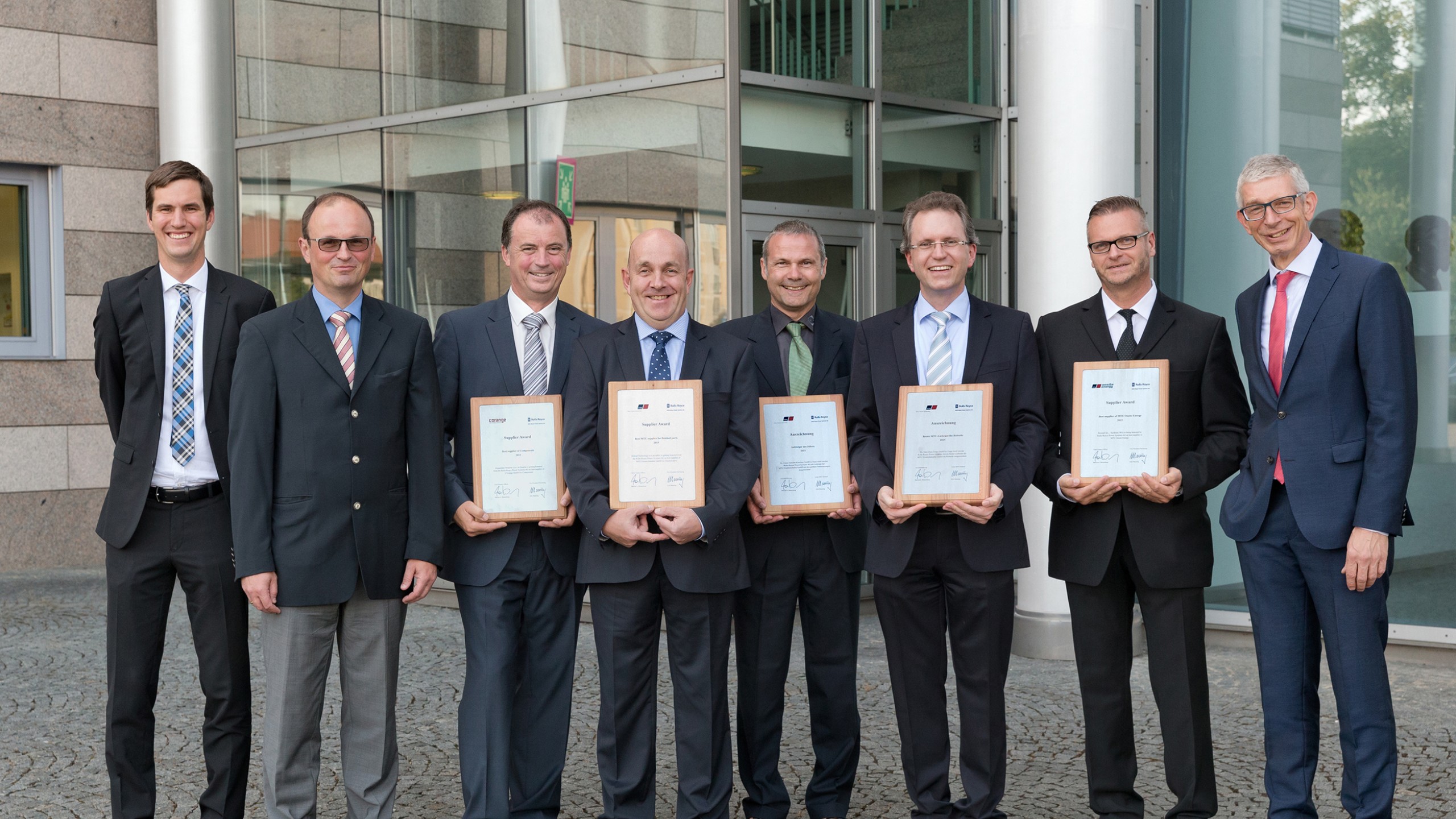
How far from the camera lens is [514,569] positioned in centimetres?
436

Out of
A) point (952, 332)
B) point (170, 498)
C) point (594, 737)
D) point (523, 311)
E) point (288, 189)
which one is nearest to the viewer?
point (170, 498)

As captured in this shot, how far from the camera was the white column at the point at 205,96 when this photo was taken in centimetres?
1109

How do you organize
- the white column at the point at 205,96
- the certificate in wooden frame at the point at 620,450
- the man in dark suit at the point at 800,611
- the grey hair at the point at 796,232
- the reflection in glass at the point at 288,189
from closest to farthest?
the certificate in wooden frame at the point at 620,450 → the man in dark suit at the point at 800,611 → the grey hair at the point at 796,232 → the reflection in glass at the point at 288,189 → the white column at the point at 205,96

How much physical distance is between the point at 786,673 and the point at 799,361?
109cm

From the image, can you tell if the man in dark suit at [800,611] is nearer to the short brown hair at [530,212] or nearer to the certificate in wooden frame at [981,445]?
the certificate in wooden frame at [981,445]

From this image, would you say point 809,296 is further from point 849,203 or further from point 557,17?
point 557,17

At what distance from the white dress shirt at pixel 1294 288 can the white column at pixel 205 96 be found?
29.4ft

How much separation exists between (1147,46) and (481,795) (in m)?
5.87

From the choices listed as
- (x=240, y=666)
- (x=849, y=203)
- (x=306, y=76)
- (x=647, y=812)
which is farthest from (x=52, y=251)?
(x=647, y=812)

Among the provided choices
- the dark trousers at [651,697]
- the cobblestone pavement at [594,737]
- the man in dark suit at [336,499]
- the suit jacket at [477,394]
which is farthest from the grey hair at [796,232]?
the cobblestone pavement at [594,737]

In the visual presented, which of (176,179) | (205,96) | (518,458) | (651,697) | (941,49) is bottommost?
(651,697)

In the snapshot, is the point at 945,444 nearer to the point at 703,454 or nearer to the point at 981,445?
the point at 981,445

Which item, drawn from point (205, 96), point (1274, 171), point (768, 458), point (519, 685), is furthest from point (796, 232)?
point (205, 96)

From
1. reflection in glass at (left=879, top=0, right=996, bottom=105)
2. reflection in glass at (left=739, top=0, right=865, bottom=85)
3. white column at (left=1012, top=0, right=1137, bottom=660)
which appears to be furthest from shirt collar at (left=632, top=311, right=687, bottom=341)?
reflection in glass at (left=879, top=0, right=996, bottom=105)
